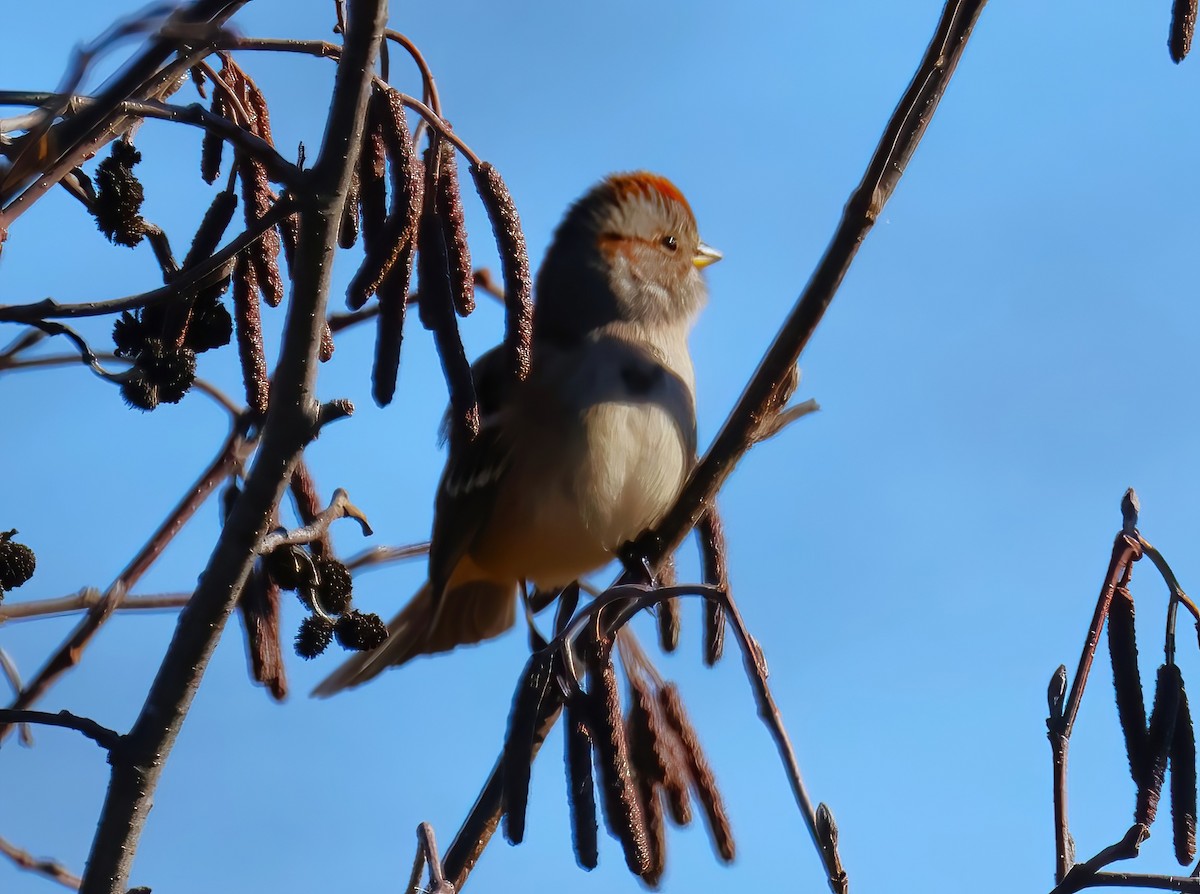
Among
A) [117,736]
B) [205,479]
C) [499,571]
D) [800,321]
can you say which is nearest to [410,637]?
[499,571]

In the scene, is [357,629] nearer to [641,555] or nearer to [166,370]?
[166,370]

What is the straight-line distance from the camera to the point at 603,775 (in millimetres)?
2059

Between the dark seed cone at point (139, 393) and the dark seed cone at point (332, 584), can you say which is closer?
the dark seed cone at point (139, 393)

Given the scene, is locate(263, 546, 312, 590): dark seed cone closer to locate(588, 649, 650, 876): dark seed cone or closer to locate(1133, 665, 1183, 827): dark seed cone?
locate(588, 649, 650, 876): dark seed cone

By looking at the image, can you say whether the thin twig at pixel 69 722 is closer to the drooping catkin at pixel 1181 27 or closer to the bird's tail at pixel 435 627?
the drooping catkin at pixel 1181 27

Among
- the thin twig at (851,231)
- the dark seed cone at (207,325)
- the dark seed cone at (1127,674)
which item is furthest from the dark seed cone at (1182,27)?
the dark seed cone at (207,325)

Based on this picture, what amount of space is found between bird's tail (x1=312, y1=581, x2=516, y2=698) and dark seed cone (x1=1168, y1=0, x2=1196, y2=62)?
8.87 ft

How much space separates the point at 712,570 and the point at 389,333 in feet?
3.54

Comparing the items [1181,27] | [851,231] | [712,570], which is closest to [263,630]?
[712,570]

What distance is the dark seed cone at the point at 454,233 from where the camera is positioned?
2.26 m

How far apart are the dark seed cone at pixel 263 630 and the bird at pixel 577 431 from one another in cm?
130

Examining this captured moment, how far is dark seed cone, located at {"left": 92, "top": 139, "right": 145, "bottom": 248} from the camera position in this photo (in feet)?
6.80

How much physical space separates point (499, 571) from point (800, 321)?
6.27ft

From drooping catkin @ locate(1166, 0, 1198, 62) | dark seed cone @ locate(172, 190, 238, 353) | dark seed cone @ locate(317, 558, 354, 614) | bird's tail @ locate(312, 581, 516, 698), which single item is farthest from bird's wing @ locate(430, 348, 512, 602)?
drooping catkin @ locate(1166, 0, 1198, 62)
